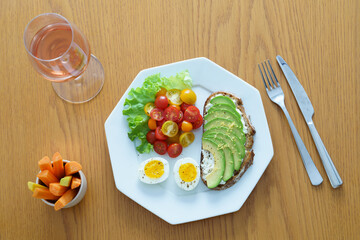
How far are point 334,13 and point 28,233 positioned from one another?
2765mm

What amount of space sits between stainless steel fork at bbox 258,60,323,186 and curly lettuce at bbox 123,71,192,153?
1.95ft

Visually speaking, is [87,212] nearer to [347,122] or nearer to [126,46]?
[126,46]

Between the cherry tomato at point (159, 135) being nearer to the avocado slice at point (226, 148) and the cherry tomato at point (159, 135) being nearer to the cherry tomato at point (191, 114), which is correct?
the cherry tomato at point (191, 114)

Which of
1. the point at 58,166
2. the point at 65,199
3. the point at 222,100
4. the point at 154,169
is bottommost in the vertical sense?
the point at 65,199

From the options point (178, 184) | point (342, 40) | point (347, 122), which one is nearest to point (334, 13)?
point (342, 40)

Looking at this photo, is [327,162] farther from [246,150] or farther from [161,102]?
[161,102]

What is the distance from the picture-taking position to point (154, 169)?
A: 2.01 metres

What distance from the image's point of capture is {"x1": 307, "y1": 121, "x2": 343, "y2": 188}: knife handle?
211 cm

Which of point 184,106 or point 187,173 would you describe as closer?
point 187,173

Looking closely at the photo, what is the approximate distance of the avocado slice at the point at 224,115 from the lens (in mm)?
2021

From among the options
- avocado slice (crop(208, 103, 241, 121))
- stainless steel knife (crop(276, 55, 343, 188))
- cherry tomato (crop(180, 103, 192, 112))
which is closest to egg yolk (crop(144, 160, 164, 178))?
cherry tomato (crop(180, 103, 192, 112))

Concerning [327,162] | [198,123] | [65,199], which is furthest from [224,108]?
[65,199]

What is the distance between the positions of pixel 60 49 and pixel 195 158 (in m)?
1.13

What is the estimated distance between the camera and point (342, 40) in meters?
2.23
